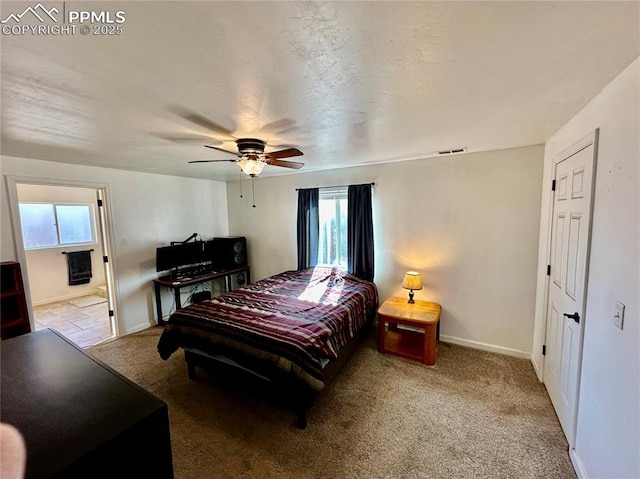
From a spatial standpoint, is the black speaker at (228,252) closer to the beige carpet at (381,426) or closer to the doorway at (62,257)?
the doorway at (62,257)

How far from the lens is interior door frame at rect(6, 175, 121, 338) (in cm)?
286

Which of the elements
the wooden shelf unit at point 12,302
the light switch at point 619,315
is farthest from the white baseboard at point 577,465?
the wooden shelf unit at point 12,302

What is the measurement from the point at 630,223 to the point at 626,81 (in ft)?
2.29

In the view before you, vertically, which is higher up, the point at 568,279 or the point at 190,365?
the point at 568,279

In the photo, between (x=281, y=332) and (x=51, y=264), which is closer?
(x=281, y=332)

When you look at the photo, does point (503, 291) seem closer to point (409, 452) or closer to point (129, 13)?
point (409, 452)

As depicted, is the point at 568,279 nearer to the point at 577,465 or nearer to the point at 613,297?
the point at 613,297

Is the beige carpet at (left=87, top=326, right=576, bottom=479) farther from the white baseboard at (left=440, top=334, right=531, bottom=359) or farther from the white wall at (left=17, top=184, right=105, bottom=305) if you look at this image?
the white wall at (left=17, top=184, right=105, bottom=305)

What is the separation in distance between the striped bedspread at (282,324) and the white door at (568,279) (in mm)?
1676

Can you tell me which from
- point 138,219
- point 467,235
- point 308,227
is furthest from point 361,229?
point 138,219

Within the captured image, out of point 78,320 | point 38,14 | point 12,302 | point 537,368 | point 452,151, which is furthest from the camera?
point 78,320

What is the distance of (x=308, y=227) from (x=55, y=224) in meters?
4.99

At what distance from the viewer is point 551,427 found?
6.63ft

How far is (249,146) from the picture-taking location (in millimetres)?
2350
